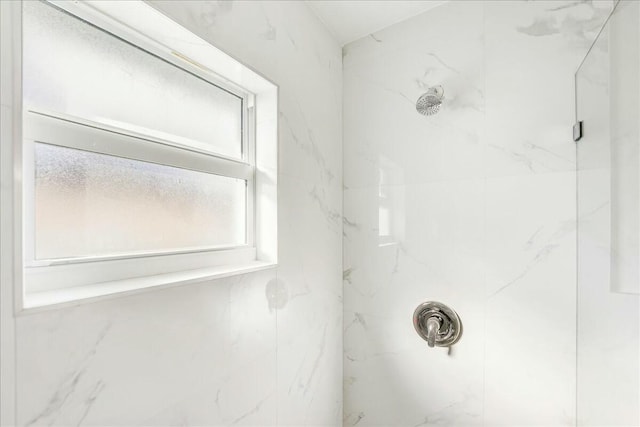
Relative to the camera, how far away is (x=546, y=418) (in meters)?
1.28

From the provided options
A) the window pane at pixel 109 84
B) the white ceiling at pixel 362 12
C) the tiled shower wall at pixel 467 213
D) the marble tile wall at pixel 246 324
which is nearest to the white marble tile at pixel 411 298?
the tiled shower wall at pixel 467 213

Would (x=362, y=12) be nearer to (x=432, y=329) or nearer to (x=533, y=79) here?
(x=533, y=79)

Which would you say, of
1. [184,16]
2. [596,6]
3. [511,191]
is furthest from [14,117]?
[596,6]

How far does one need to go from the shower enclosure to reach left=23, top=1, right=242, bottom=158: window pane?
1.19m

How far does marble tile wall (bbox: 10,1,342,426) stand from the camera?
61cm

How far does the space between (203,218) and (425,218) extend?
0.97m

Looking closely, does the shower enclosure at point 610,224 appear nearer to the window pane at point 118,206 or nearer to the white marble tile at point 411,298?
the white marble tile at point 411,298

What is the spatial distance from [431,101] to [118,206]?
119 cm

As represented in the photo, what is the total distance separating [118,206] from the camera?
2.67 feet

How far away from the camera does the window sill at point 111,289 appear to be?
0.57 meters

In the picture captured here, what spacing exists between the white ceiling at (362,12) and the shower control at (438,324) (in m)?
1.32

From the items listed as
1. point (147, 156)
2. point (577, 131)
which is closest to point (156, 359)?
point (147, 156)

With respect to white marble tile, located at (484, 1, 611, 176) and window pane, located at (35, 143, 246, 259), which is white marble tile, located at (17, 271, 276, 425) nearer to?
window pane, located at (35, 143, 246, 259)

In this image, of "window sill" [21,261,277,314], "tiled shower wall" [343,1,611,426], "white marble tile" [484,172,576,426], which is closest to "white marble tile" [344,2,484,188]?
"tiled shower wall" [343,1,611,426]
